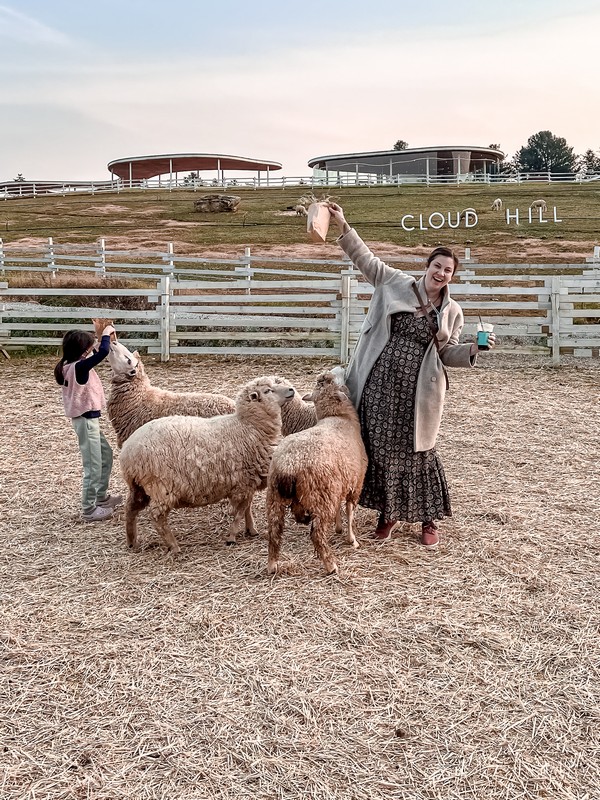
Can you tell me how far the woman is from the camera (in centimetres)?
426

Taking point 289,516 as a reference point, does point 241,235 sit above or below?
above

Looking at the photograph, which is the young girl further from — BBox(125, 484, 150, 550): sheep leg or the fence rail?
the fence rail

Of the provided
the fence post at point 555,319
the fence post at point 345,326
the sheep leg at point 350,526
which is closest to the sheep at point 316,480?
the sheep leg at point 350,526

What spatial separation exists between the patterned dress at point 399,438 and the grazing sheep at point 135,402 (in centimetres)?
133

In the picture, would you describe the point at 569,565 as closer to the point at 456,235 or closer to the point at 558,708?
the point at 558,708

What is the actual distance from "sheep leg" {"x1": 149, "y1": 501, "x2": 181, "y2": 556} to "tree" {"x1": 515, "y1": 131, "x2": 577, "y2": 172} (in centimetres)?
7942

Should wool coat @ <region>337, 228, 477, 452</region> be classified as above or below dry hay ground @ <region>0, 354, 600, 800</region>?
above

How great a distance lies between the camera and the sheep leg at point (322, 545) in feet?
13.0

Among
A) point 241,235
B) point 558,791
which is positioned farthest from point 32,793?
point 241,235

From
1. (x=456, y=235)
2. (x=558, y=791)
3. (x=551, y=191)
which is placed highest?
(x=551, y=191)

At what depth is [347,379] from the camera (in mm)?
4754

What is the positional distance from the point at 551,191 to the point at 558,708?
43.9 meters

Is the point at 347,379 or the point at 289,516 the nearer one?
the point at 347,379

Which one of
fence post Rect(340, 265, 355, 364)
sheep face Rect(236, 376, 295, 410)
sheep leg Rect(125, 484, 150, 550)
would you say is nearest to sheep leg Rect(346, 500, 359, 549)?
sheep face Rect(236, 376, 295, 410)
